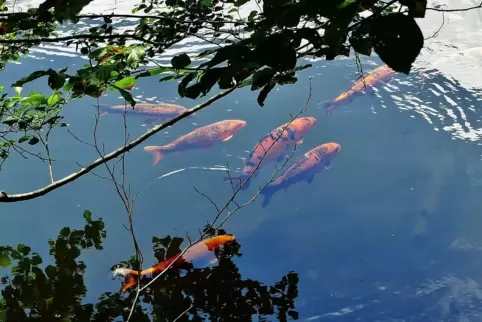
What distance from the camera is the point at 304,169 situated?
235 cm

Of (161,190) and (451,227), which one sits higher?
(161,190)

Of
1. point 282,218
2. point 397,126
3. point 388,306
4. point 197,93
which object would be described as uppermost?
point 197,93

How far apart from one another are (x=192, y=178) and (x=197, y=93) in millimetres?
1939

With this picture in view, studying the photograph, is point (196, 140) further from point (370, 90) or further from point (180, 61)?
point (180, 61)

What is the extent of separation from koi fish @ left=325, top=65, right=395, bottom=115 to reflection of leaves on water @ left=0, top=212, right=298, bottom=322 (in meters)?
1.12

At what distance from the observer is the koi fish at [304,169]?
7.59ft

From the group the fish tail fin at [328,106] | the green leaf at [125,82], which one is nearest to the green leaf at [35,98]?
the green leaf at [125,82]

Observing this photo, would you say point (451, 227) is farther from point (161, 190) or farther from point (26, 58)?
point (26, 58)

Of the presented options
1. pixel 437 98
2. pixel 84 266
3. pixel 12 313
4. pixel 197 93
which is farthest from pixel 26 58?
pixel 197 93

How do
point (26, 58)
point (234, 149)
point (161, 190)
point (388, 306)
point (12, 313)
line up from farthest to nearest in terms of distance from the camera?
point (26, 58) → point (234, 149) → point (161, 190) → point (388, 306) → point (12, 313)

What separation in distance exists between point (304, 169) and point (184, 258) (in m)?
0.74

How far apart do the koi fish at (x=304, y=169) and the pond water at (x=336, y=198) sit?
0.12 ft

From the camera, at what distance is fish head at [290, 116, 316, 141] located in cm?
255

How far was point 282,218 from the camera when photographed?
2197 mm
